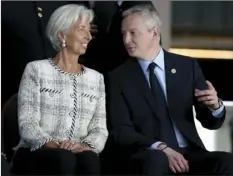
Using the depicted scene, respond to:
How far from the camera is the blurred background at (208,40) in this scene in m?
2.43

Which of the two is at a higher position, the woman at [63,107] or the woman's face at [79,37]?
the woman's face at [79,37]

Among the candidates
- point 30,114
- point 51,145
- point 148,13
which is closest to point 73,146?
point 51,145

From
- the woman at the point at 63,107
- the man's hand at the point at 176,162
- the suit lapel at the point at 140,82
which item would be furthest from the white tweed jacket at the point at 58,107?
the man's hand at the point at 176,162

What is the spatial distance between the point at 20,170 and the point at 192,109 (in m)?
0.65

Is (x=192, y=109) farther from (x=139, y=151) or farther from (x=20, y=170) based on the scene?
(x=20, y=170)

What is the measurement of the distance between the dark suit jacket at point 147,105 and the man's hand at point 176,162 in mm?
64

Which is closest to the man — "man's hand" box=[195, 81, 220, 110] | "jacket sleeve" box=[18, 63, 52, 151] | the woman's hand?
"man's hand" box=[195, 81, 220, 110]

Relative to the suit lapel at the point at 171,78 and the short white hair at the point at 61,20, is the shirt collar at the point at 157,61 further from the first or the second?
the short white hair at the point at 61,20

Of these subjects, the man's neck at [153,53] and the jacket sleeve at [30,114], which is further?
the man's neck at [153,53]

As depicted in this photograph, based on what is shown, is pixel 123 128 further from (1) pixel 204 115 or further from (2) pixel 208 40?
(2) pixel 208 40

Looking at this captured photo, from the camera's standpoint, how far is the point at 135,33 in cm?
242

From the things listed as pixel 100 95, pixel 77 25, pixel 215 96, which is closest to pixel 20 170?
pixel 100 95

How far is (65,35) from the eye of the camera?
2.39 m

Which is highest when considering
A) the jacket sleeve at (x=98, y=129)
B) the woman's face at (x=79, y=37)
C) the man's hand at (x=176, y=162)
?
the woman's face at (x=79, y=37)
